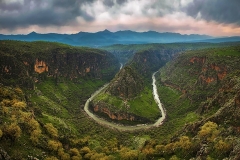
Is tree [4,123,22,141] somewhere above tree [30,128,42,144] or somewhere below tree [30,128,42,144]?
above

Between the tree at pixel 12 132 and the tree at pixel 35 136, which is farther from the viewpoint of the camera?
the tree at pixel 35 136

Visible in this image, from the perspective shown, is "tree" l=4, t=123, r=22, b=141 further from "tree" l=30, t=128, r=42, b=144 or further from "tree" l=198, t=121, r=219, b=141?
"tree" l=198, t=121, r=219, b=141

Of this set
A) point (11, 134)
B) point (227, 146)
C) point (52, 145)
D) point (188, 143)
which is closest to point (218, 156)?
point (227, 146)

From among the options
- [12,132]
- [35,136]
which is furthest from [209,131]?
[12,132]

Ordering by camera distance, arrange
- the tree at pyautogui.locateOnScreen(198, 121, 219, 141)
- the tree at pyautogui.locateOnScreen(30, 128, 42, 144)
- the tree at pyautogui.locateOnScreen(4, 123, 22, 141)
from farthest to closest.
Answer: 1. the tree at pyautogui.locateOnScreen(30, 128, 42, 144)
2. the tree at pyautogui.locateOnScreen(198, 121, 219, 141)
3. the tree at pyautogui.locateOnScreen(4, 123, 22, 141)

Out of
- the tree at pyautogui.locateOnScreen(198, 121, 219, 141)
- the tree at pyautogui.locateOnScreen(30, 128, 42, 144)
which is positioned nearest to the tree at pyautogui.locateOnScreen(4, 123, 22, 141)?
the tree at pyautogui.locateOnScreen(30, 128, 42, 144)

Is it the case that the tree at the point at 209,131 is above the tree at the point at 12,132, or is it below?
below

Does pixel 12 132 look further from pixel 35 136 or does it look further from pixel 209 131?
pixel 209 131

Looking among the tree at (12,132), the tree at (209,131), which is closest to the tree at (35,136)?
the tree at (12,132)

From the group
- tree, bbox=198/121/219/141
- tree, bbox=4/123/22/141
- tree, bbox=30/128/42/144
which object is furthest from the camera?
tree, bbox=30/128/42/144

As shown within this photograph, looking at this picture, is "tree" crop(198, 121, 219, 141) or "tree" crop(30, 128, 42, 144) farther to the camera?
"tree" crop(30, 128, 42, 144)

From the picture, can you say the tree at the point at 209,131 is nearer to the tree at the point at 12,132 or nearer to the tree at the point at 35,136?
the tree at the point at 35,136
